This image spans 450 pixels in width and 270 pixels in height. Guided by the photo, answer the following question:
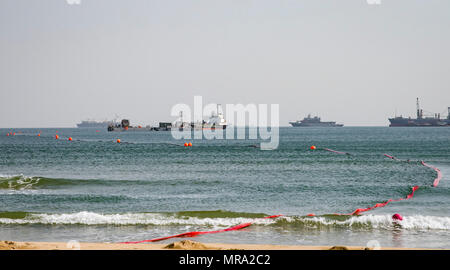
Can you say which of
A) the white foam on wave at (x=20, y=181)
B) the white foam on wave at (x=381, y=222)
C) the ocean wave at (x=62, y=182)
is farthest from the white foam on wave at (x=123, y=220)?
the ocean wave at (x=62, y=182)

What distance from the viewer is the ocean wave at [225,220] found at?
15.4 meters

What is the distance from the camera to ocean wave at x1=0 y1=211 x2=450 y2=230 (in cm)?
1538

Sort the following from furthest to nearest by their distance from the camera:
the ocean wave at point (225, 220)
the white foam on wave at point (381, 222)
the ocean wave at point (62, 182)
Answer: the ocean wave at point (62, 182)
the ocean wave at point (225, 220)
the white foam on wave at point (381, 222)

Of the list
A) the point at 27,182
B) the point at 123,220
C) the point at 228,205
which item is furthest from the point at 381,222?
the point at 27,182

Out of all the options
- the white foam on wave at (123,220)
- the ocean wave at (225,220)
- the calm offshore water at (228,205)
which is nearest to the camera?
the calm offshore water at (228,205)

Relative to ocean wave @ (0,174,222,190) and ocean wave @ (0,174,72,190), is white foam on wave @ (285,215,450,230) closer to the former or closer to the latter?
ocean wave @ (0,174,222,190)

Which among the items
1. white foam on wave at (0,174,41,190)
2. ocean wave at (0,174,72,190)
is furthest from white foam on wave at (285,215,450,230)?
white foam on wave at (0,174,41,190)

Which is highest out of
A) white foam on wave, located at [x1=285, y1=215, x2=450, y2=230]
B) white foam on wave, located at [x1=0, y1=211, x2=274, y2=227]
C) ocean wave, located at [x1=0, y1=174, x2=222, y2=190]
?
white foam on wave, located at [x1=285, y1=215, x2=450, y2=230]

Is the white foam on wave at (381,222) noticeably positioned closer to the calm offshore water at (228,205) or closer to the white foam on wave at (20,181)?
Result: the calm offshore water at (228,205)

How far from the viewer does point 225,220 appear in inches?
649
